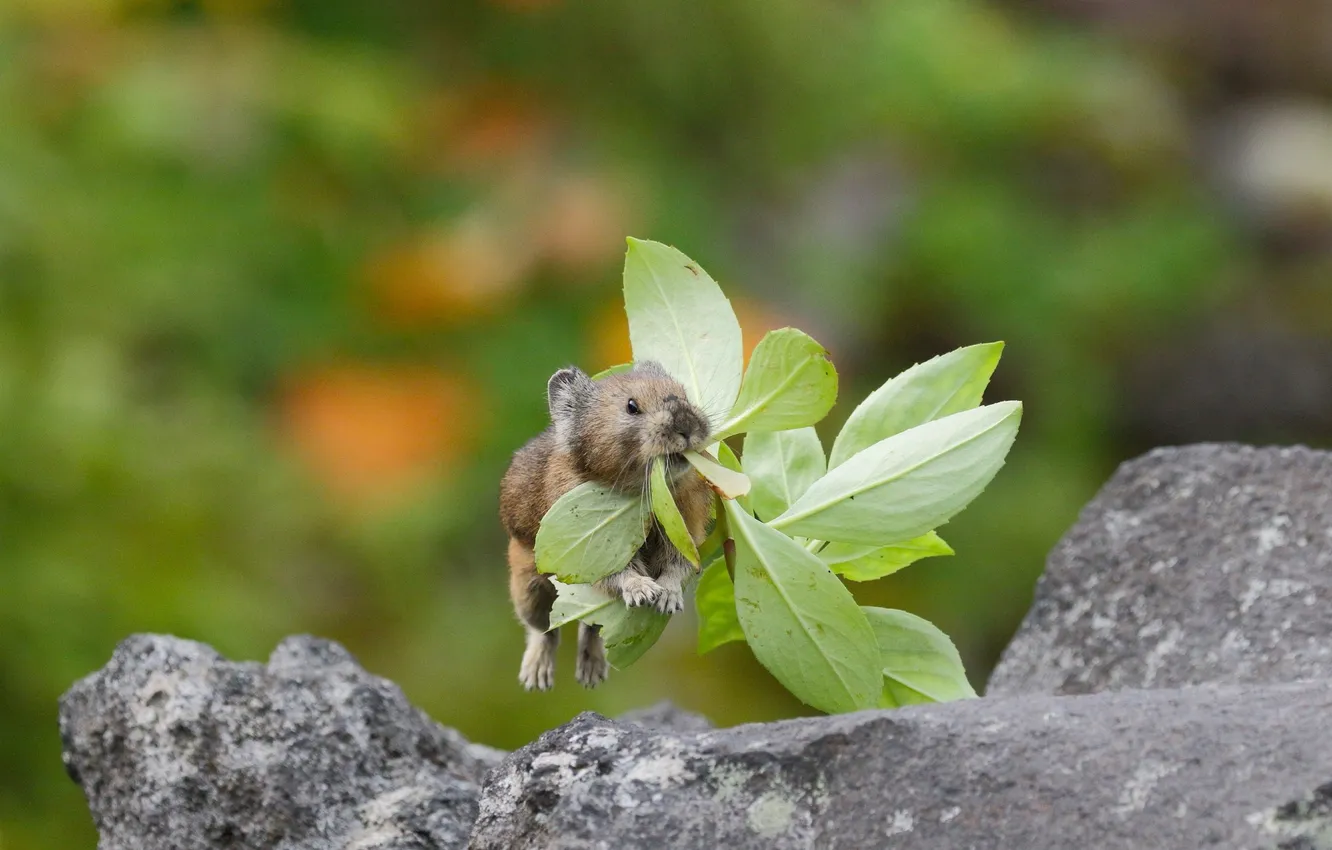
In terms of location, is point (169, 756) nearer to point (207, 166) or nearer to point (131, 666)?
point (131, 666)

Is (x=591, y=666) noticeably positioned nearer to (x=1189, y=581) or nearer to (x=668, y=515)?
(x=668, y=515)

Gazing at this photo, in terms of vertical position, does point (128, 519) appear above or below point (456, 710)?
above

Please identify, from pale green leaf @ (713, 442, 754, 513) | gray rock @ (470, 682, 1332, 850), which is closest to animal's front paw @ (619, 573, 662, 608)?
pale green leaf @ (713, 442, 754, 513)

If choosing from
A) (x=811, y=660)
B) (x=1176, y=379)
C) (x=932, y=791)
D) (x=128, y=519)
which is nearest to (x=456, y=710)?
(x=128, y=519)

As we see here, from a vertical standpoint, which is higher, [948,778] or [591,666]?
[591,666]

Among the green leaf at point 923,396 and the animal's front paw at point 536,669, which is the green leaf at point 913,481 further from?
the animal's front paw at point 536,669

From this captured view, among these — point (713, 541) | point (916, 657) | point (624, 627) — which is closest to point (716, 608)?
point (713, 541)

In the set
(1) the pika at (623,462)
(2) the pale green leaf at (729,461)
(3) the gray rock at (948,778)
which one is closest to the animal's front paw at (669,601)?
(1) the pika at (623,462)
